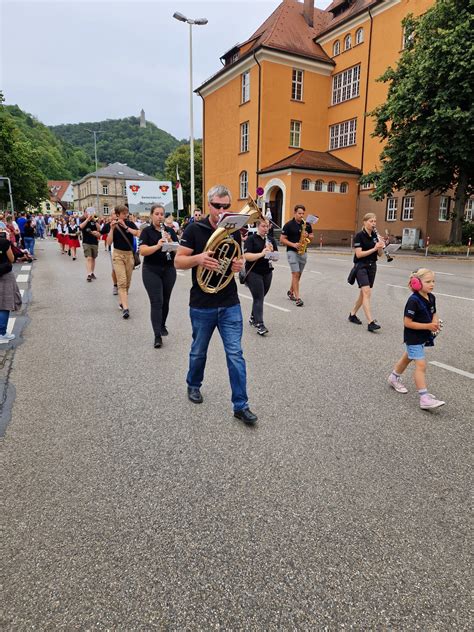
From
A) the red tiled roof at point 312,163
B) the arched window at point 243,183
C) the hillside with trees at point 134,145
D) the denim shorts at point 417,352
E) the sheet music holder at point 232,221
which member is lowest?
the denim shorts at point 417,352

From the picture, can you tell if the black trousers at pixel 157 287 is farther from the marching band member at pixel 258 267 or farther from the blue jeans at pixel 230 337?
the blue jeans at pixel 230 337

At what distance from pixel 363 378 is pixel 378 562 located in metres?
3.00

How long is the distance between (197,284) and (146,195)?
3139 centimetres

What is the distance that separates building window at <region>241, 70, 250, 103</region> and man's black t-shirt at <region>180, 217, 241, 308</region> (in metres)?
36.4

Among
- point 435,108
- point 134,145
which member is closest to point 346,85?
point 435,108

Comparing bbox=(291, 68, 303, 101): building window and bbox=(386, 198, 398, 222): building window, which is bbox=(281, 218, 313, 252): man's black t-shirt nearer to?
bbox=(386, 198, 398, 222): building window

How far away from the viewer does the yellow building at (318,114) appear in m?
32.2

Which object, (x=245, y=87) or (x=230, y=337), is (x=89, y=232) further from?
(x=245, y=87)

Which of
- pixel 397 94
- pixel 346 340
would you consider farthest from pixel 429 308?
pixel 397 94

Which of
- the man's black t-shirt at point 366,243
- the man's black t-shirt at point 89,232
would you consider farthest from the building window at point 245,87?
the man's black t-shirt at point 366,243

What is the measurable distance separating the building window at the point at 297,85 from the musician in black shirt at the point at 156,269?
34.3 meters

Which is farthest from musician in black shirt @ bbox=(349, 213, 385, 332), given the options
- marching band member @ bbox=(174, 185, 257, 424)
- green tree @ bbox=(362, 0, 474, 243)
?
green tree @ bbox=(362, 0, 474, 243)

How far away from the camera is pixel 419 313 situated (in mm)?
4359

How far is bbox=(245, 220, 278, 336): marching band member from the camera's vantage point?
7027mm
